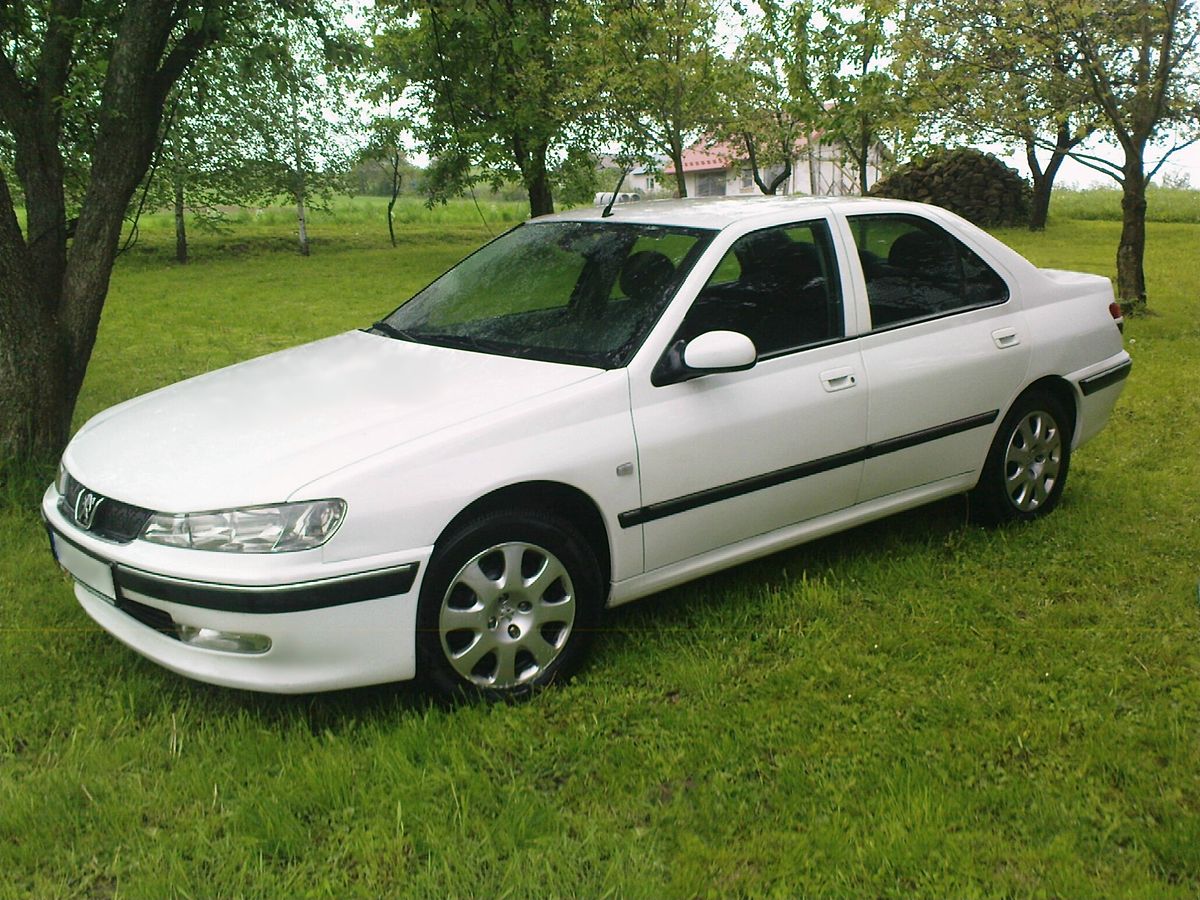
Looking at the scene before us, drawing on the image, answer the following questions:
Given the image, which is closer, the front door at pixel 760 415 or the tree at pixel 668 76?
→ the front door at pixel 760 415

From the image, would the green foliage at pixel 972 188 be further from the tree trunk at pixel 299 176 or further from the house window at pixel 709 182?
the house window at pixel 709 182

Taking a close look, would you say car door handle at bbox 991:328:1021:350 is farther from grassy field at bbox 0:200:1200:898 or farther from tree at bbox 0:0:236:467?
tree at bbox 0:0:236:467

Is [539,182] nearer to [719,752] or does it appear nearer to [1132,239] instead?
[1132,239]

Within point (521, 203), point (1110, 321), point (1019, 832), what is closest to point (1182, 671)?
point (1019, 832)

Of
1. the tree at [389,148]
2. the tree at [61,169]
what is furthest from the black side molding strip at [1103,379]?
the tree at [389,148]

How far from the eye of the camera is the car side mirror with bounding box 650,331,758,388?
4.04 m

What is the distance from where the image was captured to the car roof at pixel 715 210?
186 inches

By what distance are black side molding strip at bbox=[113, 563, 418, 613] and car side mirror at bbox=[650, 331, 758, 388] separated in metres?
1.17

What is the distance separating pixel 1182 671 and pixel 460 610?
2.54 meters

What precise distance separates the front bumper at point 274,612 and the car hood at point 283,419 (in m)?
0.19

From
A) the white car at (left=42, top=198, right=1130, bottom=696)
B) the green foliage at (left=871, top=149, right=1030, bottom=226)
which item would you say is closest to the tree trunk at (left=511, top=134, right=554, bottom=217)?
the green foliage at (left=871, top=149, right=1030, bottom=226)

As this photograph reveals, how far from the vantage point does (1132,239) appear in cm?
1290

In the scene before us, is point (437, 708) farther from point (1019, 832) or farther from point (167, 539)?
point (1019, 832)

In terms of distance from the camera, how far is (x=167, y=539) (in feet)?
11.4
